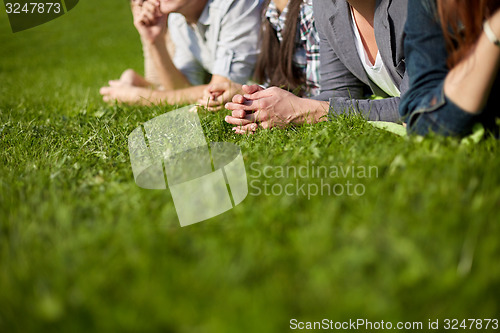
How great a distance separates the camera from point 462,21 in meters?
1.85

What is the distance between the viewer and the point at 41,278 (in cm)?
133

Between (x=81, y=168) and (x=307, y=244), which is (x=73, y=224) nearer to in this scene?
(x=81, y=168)

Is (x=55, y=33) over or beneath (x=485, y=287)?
beneath

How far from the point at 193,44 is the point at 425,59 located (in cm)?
257

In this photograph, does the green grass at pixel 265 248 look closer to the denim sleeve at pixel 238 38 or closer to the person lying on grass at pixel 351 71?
the person lying on grass at pixel 351 71

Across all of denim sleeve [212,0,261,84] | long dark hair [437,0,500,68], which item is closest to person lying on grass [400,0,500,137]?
long dark hair [437,0,500,68]

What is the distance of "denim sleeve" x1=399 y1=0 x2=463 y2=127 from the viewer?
6.53ft

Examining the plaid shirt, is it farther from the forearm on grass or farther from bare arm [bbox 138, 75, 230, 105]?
the forearm on grass

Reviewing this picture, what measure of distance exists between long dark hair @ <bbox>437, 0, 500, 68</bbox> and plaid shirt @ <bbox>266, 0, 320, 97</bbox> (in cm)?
157

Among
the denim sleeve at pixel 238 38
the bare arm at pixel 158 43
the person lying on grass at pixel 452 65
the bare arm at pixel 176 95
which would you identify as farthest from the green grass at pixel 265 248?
the bare arm at pixel 158 43

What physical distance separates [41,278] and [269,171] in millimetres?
1026

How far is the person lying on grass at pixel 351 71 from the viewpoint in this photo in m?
2.55

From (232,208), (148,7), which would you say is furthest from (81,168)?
(148,7)

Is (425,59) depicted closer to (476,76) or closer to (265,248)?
(476,76)
